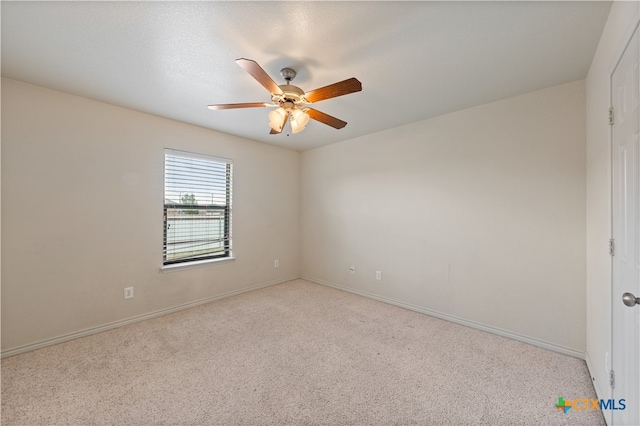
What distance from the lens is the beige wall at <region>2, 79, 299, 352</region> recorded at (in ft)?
7.26

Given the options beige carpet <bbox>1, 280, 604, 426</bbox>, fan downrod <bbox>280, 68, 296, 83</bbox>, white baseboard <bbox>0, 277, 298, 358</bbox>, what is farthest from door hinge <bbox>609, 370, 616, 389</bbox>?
white baseboard <bbox>0, 277, 298, 358</bbox>

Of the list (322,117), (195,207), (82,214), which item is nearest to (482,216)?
(322,117)

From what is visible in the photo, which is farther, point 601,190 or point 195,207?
point 195,207

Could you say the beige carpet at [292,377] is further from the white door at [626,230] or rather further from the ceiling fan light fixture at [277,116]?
the ceiling fan light fixture at [277,116]

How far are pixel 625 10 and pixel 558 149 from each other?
128 cm

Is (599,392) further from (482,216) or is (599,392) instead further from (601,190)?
(482,216)

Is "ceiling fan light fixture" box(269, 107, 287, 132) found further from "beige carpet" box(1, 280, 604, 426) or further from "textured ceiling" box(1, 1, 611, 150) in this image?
"beige carpet" box(1, 280, 604, 426)

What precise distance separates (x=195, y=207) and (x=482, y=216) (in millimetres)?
3526

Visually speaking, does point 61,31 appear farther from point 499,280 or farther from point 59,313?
point 499,280

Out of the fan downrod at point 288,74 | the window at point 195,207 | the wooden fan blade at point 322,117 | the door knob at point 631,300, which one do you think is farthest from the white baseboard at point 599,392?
the window at point 195,207

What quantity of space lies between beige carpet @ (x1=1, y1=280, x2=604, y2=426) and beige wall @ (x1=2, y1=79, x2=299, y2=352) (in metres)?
0.36

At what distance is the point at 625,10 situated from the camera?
1230mm

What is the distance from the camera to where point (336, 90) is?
1735mm

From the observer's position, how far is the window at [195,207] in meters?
3.17
